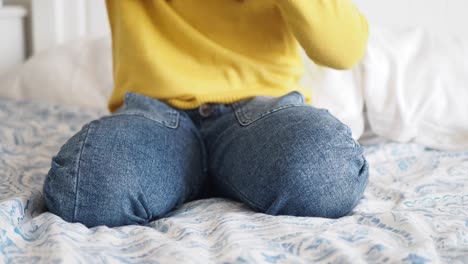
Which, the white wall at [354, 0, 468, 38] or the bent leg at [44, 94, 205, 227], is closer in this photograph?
the bent leg at [44, 94, 205, 227]

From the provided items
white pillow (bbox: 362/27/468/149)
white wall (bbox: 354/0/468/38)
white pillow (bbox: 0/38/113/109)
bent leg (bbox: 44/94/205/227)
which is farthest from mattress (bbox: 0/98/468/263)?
white wall (bbox: 354/0/468/38)

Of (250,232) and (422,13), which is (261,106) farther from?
(422,13)

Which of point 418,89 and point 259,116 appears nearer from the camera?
point 259,116

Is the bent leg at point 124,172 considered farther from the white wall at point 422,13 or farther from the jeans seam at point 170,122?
the white wall at point 422,13

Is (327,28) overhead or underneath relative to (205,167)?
overhead

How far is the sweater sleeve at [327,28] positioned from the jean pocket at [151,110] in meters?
0.22

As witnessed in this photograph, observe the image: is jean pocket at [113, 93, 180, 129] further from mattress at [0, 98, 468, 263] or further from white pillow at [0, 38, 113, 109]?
white pillow at [0, 38, 113, 109]

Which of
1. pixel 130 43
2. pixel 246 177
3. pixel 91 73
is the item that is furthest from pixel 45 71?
pixel 246 177

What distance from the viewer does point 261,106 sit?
0.92m

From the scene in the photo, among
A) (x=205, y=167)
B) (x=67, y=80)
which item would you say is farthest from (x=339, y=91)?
(x=67, y=80)

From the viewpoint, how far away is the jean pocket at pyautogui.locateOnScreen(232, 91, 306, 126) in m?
0.88

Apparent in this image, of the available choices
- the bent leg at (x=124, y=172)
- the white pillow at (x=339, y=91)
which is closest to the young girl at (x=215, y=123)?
the bent leg at (x=124, y=172)

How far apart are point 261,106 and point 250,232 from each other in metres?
0.28

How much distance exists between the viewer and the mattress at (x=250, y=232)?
1.96 feet
